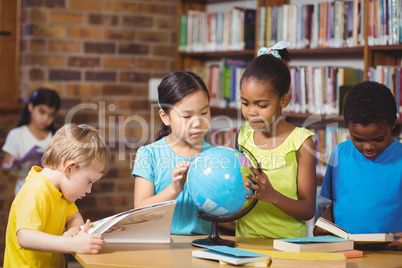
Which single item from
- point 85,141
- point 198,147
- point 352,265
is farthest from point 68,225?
point 352,265

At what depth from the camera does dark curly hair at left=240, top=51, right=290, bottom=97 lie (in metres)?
2.06

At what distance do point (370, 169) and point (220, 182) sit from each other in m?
0.66

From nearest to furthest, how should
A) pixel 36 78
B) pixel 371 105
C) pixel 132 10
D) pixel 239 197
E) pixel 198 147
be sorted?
pixel 239 197 → pixel 371 105 → pixel 198 147 → pixel 36 78 → pixel 132 10

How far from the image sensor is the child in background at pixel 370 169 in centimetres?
192

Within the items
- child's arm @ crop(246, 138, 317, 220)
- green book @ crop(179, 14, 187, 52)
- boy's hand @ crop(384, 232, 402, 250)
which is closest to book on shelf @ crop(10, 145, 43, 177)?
green book @ crop(179, 14, 187, 52)

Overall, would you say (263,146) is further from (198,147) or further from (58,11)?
(58,11)

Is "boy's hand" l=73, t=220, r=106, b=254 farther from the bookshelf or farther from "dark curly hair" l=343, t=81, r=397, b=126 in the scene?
the bookshelf

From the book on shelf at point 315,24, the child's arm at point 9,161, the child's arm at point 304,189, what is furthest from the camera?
the child's arm at point 9,161

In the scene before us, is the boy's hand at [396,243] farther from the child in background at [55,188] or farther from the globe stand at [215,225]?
the child in background at [55,188]

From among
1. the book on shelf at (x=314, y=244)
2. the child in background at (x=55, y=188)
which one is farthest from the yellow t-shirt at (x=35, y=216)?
the book on shelf at (x=314, y=244)

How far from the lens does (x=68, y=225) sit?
2.05 metres

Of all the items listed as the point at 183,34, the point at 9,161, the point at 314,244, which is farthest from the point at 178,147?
the point at 183,34

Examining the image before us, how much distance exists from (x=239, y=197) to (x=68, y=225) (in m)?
0.73

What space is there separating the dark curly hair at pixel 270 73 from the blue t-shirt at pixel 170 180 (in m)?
0.45
